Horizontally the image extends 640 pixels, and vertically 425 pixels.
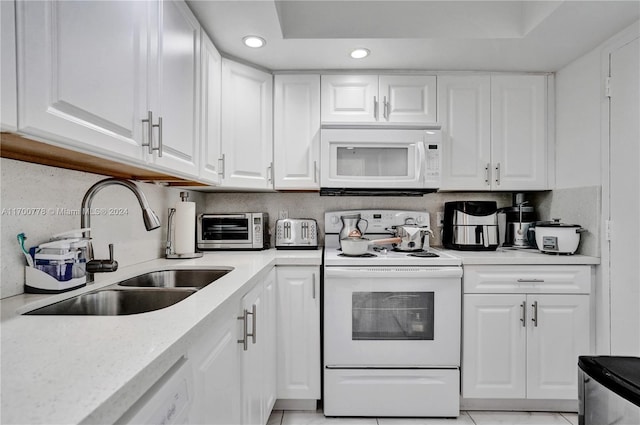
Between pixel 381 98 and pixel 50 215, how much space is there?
75.4 inches

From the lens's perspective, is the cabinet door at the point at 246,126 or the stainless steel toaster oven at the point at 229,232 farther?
the stainless steel toaster oven at the point at 229,232

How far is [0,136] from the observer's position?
0.74m

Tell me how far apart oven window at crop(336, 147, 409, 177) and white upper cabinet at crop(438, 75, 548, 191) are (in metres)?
0.36

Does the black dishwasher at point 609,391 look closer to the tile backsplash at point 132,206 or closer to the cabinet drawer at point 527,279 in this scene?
the cabinet drawer at point 527,279

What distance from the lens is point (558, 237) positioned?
2049 mm

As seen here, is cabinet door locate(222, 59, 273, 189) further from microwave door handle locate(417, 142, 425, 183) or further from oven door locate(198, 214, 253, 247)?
microwave door handle locate(417, 142, 425, 183)

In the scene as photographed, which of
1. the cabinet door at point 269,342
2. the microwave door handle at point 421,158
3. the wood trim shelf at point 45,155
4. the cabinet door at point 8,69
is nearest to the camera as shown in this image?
the cabinet door at point 8,69

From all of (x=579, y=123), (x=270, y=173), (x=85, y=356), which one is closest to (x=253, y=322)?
(x=85, y=356)

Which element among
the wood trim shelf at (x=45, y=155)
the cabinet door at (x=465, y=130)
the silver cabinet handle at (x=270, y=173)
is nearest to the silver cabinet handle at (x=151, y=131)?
the wood trim shelf at (x=45, y=155)

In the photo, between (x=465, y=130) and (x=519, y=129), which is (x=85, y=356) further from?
(x=519, y=129)

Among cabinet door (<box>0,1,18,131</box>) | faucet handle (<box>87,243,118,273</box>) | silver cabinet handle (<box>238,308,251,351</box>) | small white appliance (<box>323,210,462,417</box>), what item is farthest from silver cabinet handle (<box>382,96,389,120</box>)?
cabinet door (<box>0,1,18,131</box>)

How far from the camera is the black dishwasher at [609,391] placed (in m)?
1.14

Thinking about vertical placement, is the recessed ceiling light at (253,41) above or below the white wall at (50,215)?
above

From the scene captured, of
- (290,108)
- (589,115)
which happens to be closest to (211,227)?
(290,108)
